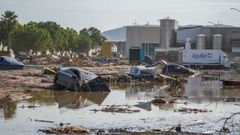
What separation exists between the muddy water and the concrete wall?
125936 mm

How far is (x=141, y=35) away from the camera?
6875 inches

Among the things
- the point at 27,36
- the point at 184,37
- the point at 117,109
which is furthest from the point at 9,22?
the point at 117,109

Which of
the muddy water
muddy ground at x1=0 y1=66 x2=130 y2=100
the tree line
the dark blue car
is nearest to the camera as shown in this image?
the muddy water

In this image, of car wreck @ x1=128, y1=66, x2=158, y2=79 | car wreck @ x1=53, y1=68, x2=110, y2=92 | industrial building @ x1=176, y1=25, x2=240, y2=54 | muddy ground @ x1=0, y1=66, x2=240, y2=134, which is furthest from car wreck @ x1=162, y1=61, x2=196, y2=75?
industrial building @ x1=176, y1=25, x2=240, y2=54

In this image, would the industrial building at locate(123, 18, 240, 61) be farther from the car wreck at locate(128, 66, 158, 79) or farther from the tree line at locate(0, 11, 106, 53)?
the car wreck at locate(128, 66, 158, 79)

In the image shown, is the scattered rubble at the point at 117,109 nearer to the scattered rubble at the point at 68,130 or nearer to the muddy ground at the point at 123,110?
the muddy ground at the point at 123,110

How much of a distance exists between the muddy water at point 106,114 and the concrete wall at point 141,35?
413 ft

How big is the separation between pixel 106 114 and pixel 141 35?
467 feet

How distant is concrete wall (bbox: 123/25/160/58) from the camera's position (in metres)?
175

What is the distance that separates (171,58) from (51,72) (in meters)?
64.5

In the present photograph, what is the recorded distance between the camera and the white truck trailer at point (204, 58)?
365 feet

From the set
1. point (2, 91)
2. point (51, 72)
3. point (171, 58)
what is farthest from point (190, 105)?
point (171, 58)

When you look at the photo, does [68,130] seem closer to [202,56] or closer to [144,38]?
[202,56]

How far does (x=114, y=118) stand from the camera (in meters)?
30.6
